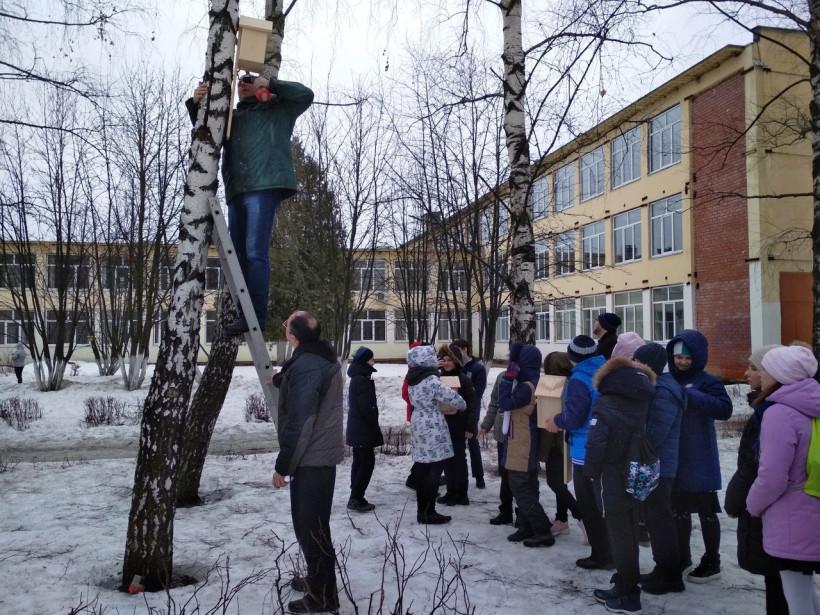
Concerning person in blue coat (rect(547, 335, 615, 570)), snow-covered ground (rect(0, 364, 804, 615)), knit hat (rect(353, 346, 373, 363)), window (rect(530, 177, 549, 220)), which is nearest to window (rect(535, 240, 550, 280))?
window (rect(530, 177, 549, 220))

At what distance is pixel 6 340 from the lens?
38.6 meters

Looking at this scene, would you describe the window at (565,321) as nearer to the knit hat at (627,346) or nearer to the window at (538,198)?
the window at (538,198)

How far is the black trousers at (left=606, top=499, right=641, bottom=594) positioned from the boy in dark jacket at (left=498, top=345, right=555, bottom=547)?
1.21m

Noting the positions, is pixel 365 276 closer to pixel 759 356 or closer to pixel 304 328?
pixel 304 328

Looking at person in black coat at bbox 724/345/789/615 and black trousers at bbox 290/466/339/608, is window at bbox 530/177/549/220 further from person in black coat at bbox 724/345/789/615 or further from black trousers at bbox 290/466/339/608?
black trousers at bbox 290/466/339/608

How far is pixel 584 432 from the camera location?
15.5ft

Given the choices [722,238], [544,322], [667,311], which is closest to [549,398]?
[722,238]

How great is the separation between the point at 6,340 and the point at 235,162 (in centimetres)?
4213

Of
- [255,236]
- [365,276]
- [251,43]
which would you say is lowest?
[255,236]

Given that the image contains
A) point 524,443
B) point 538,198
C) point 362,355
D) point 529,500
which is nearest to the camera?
point 529,500

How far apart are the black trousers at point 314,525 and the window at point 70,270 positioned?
16.8 meters

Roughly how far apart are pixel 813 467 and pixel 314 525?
2.71 m

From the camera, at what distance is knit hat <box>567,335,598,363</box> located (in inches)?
188

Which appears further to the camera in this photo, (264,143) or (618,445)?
(264,143)
